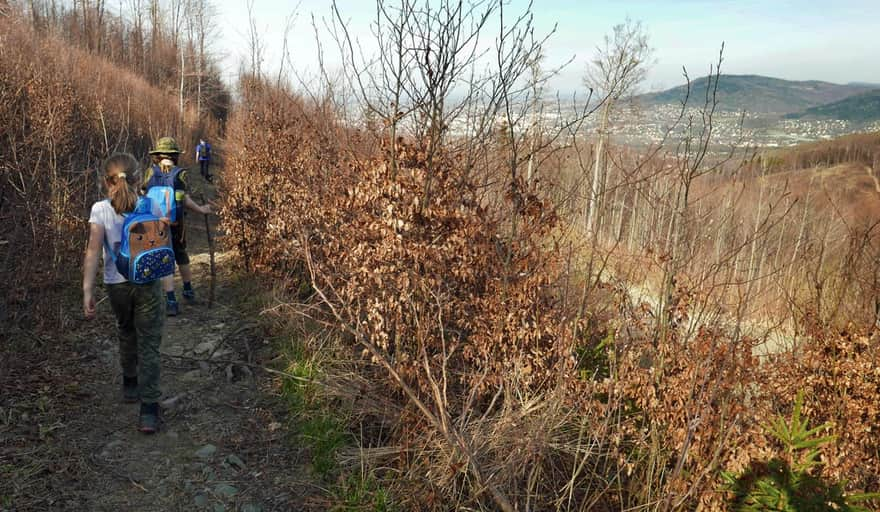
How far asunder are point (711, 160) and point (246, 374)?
4.42 m

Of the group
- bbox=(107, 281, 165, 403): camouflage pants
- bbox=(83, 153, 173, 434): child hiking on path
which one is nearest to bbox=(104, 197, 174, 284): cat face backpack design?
bbox=(83, 153, 173, 434): child hiking on path

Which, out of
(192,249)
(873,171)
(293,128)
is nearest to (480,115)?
(293,128)

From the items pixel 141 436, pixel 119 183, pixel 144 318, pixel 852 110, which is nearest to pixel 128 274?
pixel 144 318

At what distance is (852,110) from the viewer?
52812mm

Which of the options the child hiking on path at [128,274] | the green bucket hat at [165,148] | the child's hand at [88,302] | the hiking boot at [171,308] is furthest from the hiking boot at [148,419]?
the green bucket hat at [165,148]

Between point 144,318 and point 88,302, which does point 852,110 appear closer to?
point 144,318

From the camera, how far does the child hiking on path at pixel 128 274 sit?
3719 mm

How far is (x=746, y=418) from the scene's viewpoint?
3.73m

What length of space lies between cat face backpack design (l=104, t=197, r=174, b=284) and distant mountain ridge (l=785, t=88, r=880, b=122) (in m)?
52.7

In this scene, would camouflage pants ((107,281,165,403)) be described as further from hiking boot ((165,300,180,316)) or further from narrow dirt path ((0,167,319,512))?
hiking boot ((165,300,180,316))

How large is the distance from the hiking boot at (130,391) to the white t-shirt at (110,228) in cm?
88

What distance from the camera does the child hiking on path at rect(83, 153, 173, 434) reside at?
3719mm

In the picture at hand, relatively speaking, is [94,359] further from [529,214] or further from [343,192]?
[529,214]

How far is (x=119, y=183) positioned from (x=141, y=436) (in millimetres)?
1695
